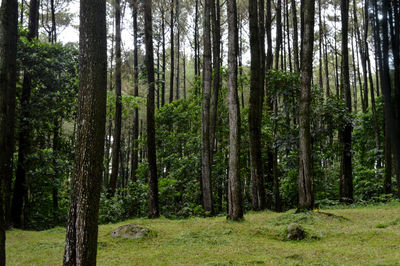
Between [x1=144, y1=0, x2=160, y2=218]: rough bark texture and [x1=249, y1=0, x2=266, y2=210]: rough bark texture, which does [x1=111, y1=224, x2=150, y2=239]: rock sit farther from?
[x1=249, y1=0, x2=266, y2=210]: rough bark texture

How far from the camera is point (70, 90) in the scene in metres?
13.0

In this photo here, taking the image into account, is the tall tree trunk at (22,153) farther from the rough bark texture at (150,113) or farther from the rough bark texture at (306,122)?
the rough bark texture at (306,122)

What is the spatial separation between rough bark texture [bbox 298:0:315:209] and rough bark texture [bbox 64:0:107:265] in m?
6.52

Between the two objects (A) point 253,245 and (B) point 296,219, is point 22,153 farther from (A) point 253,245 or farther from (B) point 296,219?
(B) point 296,219

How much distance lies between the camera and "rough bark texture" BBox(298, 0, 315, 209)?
9.09 metres

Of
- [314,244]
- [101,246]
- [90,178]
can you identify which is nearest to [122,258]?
[101,246]

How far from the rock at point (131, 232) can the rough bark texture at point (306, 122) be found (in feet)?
14.5

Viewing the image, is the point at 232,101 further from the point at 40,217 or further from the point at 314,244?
the point at 40,217

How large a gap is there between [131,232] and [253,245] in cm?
301

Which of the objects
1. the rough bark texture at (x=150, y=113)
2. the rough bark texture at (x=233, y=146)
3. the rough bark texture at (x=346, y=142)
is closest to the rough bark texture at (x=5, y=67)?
the rough bark texture at (x=233, y=146)

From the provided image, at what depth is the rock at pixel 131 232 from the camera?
7625 mm

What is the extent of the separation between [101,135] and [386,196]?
42.4 ft

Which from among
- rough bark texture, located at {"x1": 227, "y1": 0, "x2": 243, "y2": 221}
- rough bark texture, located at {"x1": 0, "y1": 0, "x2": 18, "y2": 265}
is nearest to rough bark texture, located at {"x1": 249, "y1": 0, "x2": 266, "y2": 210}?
rough bark texture, located at {"x1": 227, "y1": 0, "x2": 243, "y2": 221}

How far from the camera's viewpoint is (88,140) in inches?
157
